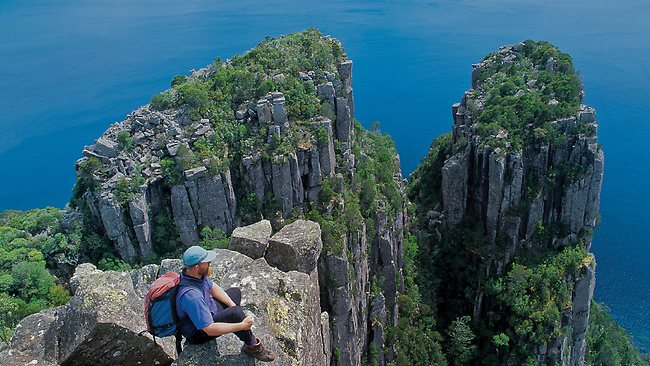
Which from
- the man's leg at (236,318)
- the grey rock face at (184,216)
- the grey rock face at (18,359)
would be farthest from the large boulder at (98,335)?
the grey rock face at (184,216)

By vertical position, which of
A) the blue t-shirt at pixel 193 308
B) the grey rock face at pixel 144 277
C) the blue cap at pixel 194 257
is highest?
the blue cap at pixel 194 257

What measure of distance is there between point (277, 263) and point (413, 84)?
12774cm

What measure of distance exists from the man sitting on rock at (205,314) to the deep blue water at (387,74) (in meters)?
76.8

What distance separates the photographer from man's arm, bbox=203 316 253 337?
1095cm

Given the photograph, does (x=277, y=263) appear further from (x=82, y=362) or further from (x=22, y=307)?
(x=22, y=307)

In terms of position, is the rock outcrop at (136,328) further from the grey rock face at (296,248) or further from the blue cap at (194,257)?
the grey rock face at (296,248)

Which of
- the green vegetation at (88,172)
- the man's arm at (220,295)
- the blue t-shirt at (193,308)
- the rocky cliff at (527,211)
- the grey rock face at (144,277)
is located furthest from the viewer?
the rocky cliff at (527,211)

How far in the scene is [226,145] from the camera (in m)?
42.1

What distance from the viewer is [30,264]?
1355 inches

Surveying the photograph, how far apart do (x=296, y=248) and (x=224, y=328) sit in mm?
6053

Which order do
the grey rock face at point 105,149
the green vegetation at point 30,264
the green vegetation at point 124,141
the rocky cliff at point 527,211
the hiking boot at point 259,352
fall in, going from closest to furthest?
the hiking boot at point 259,352, the green vegetation at point 30,264, the grey rock face at point 105,149, the green vegetation at point 124,141, the rocky cliff at point 527,211

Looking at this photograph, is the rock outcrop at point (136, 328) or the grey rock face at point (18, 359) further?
the grey rock face at point (18, 359)

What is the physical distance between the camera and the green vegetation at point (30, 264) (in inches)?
1221

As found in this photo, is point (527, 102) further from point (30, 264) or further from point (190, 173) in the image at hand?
point (30, 264)
